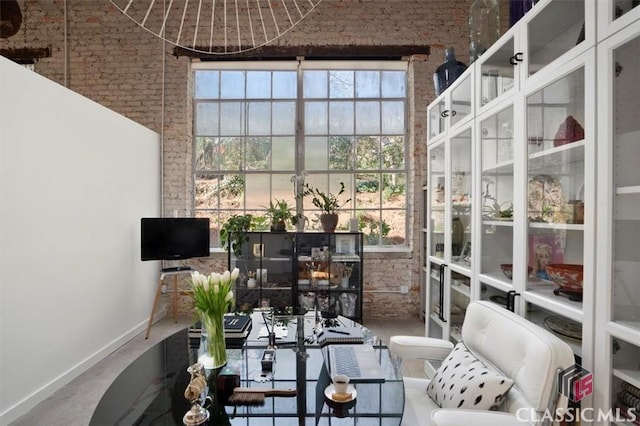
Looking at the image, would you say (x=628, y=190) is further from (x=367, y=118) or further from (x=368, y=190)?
(x=367, y=118)

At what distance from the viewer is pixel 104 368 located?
2.88 meters

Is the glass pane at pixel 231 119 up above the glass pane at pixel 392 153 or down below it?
above

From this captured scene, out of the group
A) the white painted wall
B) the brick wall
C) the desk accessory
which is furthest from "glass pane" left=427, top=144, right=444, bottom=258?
the white painted wall

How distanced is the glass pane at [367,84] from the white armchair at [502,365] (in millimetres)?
3375

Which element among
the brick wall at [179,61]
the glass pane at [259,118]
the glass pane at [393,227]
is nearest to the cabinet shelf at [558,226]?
the brick wall at [179,61]

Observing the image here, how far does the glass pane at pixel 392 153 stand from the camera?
4.42 meters

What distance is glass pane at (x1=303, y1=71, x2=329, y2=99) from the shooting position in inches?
173

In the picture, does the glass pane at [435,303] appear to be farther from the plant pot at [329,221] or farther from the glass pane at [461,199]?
the plant pot at [329,221]

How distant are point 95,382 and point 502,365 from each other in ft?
9.77

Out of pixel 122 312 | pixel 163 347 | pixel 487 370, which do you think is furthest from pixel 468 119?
pixel 122 312

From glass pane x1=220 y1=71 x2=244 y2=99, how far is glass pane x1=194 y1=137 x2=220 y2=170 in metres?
0.64

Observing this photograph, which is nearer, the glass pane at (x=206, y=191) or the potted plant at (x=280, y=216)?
the potted plant at (x=280, y=216)

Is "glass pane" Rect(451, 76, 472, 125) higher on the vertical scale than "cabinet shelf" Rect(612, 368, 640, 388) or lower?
higher

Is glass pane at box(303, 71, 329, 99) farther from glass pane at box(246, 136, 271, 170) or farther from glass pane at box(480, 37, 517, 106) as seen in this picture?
glass pane at box(480, 37, 517, 106)
